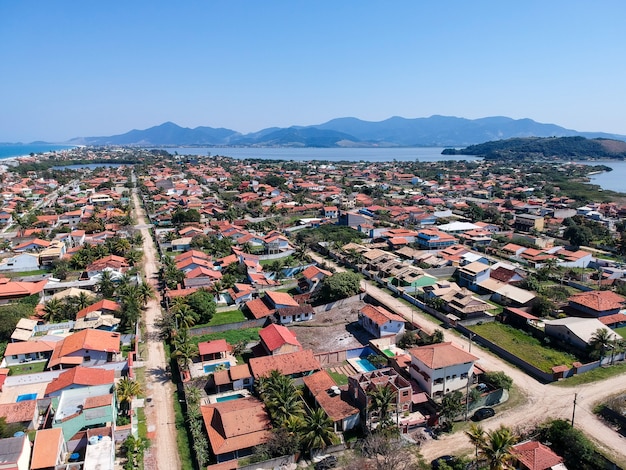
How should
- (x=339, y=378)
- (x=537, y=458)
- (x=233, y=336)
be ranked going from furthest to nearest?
(x=233, y=336) → (x=339, y=378) → (x=537, y=458)

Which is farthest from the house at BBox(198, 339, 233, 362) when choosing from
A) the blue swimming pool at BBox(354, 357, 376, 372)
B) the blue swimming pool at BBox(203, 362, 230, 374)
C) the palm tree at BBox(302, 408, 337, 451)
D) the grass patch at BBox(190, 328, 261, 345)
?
the palm tree at BBox(302, 408, 337, 451)

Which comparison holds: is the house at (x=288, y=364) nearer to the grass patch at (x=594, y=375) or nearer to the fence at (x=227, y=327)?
the fence at (x=227, y=327)

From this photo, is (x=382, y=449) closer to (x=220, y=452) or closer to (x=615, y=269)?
(x=220, y=452)

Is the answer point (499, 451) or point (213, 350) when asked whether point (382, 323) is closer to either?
point (213, 350)

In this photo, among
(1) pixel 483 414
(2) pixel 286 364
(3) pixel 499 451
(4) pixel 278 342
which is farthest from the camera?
(4) pixel 278 342

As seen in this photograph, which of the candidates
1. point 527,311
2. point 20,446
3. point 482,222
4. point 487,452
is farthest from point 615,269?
point 20,446

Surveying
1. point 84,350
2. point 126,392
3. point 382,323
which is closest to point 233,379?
point 126,392

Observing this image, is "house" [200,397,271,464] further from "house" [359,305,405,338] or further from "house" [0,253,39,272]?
"house" [0,253,39,272]
